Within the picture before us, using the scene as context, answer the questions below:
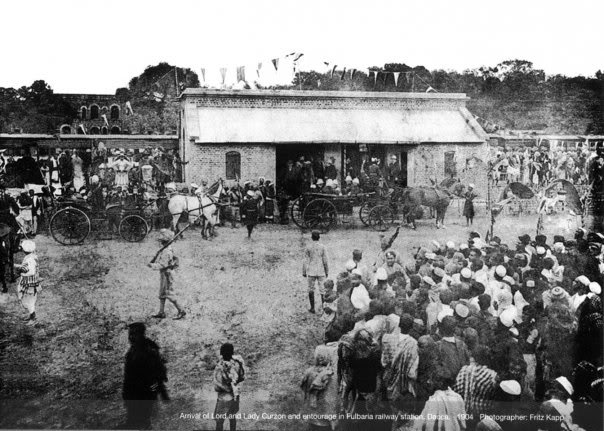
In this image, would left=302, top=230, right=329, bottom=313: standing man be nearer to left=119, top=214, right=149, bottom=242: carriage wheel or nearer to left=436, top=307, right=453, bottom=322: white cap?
left=436, top=307, right=453, bottom=322: white cap

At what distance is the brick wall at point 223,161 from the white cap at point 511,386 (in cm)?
443

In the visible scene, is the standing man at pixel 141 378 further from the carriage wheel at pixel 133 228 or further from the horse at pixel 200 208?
the horse at pixel 200 208

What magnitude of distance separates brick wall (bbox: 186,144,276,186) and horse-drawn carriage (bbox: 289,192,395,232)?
2.29 ft

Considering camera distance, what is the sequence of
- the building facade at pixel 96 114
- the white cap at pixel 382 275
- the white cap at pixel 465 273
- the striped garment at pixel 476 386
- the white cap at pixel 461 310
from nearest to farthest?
the white cap at pixel 461 310, the striped garment at pixel 476 386, the white cap at pixel 382 275, the white cap at pixel 465 273, the building facade at pixel 96 114

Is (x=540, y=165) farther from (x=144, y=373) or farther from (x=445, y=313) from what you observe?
(x=144, y=373)

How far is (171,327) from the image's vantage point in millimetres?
7355

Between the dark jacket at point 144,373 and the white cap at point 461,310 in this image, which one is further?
the dark jacket at point 144,373

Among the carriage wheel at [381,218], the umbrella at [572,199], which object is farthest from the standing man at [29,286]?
the umbrella at [572,199]

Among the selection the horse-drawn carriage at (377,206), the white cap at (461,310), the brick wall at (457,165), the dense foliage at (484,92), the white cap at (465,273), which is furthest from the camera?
the brick wall at (457,165)

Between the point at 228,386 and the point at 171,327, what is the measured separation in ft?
3.99

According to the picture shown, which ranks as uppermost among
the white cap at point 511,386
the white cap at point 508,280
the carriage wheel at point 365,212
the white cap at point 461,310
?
the carriage wheel at point 365,212

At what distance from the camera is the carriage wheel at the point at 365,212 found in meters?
8.52

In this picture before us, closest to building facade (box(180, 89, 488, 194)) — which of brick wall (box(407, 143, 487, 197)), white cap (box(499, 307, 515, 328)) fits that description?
brick wall (box(407, 143, 487, 197))

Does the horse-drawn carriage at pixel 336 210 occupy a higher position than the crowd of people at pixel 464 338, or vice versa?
the horse-drawn carriage at pixel 336 210
